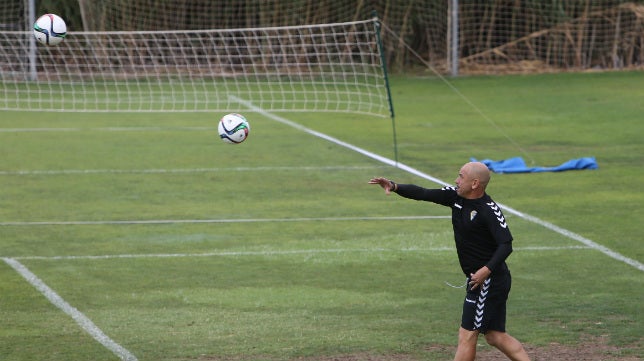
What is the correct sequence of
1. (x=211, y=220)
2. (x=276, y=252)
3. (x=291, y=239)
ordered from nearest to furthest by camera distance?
(x=276, y=252) < (x=291, y=239) < (x=211, y=220)

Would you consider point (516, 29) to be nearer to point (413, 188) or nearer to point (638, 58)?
point (638, 58)

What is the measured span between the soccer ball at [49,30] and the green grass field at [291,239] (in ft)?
7.90

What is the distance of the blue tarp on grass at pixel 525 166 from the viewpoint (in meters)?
18.9

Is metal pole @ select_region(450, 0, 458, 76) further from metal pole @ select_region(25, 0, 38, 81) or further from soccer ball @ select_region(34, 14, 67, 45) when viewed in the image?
soccer ball @ select_region(34, 14, 67, 45)

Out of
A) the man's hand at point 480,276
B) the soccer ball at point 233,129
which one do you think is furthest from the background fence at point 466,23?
the man's hand at point 480,276

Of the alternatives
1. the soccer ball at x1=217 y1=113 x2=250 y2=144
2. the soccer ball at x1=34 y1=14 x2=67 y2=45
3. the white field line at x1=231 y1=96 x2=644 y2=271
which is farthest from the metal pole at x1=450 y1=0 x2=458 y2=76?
the soccer ball at x1=217 y1=113 x2=250 y2=144

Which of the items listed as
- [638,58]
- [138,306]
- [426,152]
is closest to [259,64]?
[638,58]

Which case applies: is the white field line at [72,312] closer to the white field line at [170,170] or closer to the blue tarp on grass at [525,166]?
the white field line at [170,170]

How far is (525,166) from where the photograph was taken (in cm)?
1920

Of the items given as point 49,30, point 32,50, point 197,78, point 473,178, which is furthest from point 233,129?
point 197,78

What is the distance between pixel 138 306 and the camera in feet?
37.2

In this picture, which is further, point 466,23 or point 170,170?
point 466,23

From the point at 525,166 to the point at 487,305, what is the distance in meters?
11.0

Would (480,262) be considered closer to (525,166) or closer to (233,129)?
(233,129)
